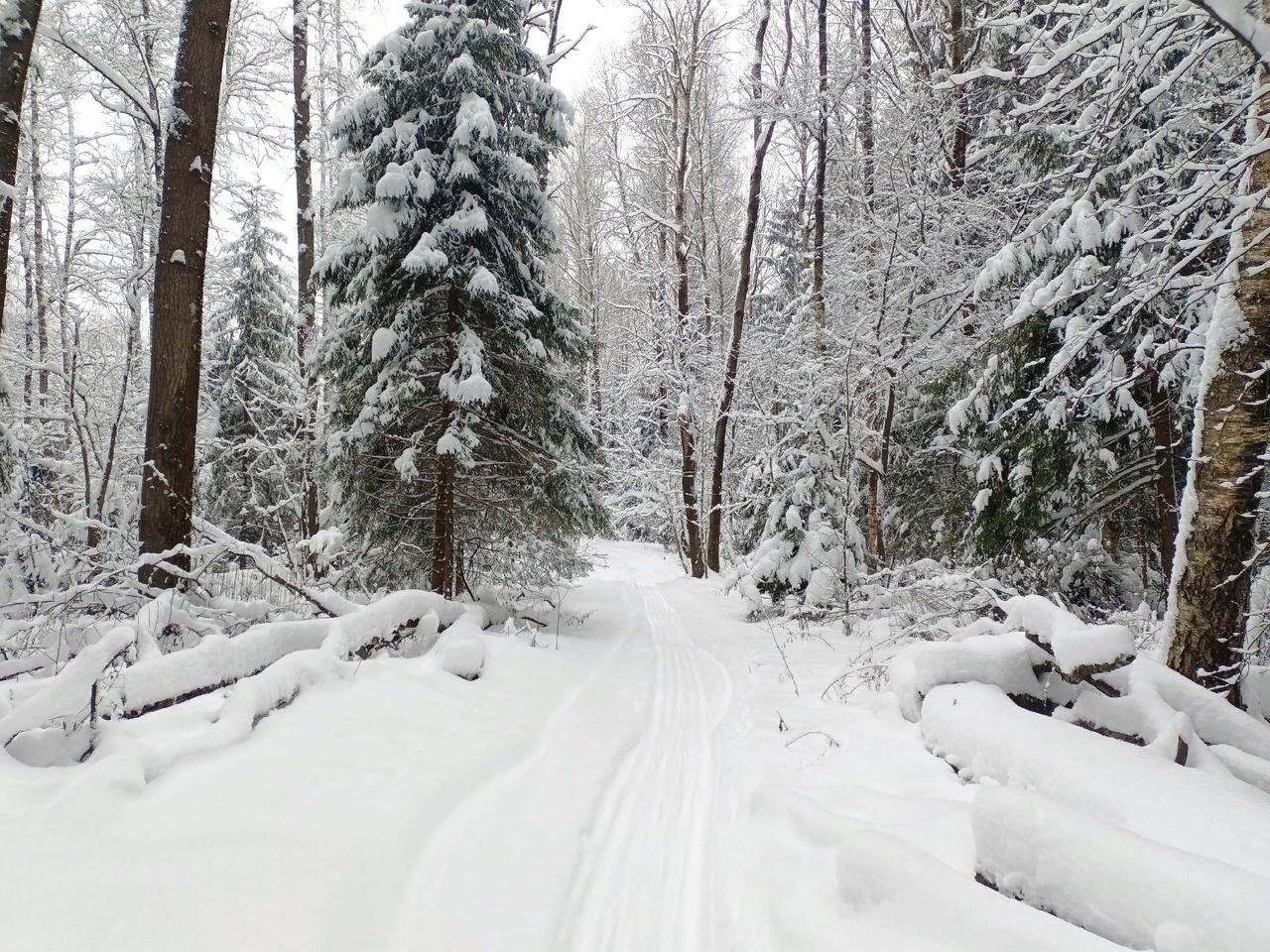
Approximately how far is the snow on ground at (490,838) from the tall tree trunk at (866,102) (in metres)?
10.0

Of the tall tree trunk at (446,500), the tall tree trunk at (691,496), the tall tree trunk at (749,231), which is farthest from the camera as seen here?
the tall tree trunk at (691,496)

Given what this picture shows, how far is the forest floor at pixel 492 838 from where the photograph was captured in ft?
6.50

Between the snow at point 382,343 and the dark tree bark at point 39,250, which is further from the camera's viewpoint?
the dark tree bark at point 39,250

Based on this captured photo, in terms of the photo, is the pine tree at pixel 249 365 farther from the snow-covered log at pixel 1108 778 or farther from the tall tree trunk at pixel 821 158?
the snow-covered log at pixel 1108 778

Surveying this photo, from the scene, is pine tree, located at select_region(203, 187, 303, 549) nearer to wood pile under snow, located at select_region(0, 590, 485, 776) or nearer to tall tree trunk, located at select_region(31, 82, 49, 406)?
tall tree trunk, located at select_region(31, 82, 49, 406)

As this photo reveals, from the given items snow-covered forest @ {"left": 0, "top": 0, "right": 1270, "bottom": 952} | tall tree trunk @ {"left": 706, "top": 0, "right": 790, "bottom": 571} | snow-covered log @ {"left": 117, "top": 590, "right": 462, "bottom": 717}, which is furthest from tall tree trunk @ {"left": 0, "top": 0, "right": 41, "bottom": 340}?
tall tree trunk @ {"left": 706, "top": 0, "right": 790, "bottom": 571}

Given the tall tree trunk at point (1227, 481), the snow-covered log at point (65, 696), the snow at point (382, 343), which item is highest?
the snow at point (382, 343)

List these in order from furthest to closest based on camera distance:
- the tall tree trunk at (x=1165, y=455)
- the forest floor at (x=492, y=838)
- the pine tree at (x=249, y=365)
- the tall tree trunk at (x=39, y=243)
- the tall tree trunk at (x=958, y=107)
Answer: the pine tree at (x=249, y=365), the tall tree trunk at (x=39, y=243), the tall tree trunk at (x=958, y=107), the tall tree trunk at (x=1165, y=455), the forest floor at (x=492, y=838)

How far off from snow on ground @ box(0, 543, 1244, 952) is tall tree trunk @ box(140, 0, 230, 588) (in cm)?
257

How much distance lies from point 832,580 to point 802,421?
2739 millimetres

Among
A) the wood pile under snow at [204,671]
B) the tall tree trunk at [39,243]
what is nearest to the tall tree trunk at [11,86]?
the wood pile under snow at [204,671]

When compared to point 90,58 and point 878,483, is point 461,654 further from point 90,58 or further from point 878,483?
point 878,483

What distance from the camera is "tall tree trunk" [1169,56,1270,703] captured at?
3.79 metres

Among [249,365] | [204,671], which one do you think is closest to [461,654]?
[204,671]
